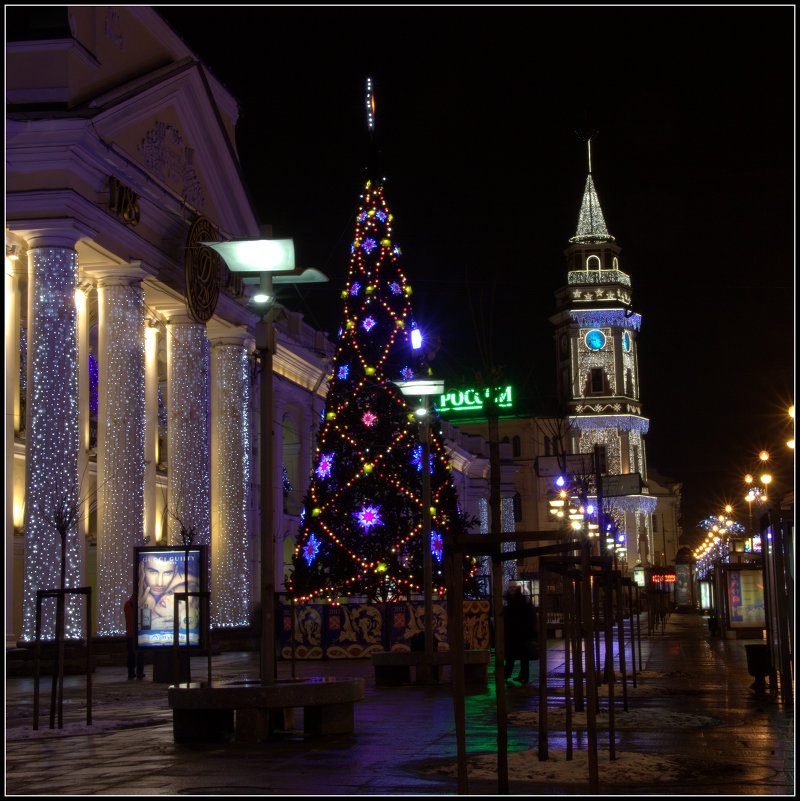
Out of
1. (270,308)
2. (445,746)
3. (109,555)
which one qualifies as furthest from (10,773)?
(109,555)

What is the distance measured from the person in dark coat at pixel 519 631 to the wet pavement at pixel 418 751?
257 centimetres

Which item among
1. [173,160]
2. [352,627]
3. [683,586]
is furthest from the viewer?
[683,586]

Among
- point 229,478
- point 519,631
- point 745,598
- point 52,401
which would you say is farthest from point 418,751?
point 229,478

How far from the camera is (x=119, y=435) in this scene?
97.7 ft

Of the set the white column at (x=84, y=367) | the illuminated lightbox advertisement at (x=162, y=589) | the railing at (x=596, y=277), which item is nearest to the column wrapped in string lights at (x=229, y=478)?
the white column at (x=84, y=367)

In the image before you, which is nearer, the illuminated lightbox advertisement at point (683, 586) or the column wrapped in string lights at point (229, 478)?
the column wrapped in string lights at point (229, 478)

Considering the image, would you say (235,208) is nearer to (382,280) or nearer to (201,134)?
(201,134)

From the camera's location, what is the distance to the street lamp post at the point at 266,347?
39.8 feet

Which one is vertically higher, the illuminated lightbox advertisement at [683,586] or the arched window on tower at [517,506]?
the arched window on tower at [517,506]

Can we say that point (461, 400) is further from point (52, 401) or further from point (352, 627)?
point (52, 401)

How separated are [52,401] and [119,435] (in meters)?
3.75

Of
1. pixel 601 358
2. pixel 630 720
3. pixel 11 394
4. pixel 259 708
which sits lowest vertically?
pixel 630 720

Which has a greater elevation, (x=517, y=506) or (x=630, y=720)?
(x=517, y=506)

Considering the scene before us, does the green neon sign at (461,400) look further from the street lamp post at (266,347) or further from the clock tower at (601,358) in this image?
the street lamp post at (266,347)
